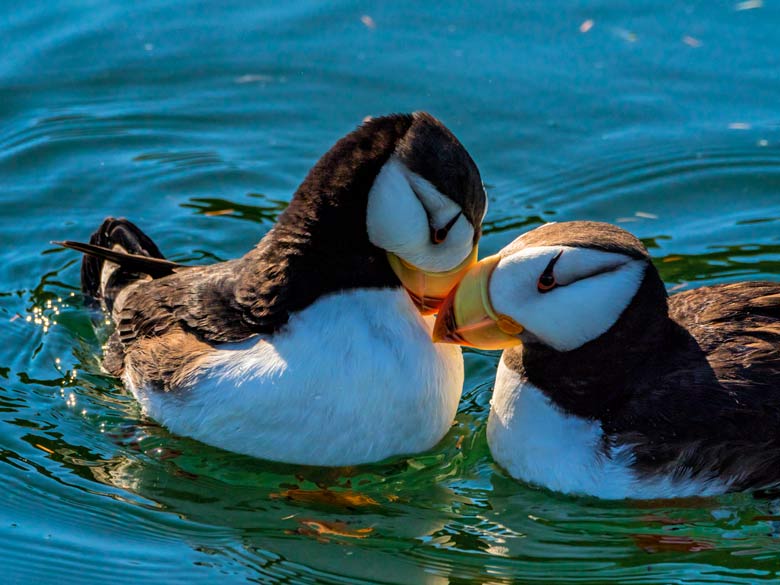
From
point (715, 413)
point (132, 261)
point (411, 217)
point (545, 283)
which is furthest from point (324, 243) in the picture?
point (715, 413)

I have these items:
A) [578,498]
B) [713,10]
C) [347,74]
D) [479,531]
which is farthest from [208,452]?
[713,10]

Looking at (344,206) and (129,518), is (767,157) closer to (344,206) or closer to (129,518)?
(344,206)

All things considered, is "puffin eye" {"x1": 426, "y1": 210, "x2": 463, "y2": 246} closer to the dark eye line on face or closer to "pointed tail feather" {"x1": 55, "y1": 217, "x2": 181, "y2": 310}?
the dark eye line on face

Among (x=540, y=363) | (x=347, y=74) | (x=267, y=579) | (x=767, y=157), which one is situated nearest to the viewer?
(x=267, y=579)

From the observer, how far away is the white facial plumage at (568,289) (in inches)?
284

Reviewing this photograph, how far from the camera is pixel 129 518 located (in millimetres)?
7488

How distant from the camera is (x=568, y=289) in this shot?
7250 mm

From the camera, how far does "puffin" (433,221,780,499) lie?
7.25 meters

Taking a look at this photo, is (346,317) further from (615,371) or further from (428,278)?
(615,371)

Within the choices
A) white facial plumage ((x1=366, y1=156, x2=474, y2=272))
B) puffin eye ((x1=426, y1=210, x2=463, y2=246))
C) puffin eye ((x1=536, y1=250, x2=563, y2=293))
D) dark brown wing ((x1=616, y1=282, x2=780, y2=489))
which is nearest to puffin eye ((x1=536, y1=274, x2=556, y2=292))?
puffin eye ((x1=536, y1=250, x2=563, y2=293))

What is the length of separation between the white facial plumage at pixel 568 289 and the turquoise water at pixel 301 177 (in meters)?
1.05

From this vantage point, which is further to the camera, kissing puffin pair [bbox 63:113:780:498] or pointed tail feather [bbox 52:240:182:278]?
pointed tail feather [bbox 52:240:182:278]

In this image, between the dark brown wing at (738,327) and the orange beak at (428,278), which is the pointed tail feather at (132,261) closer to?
the orange beak at (428,278)

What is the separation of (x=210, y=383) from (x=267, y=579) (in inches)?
48.4
